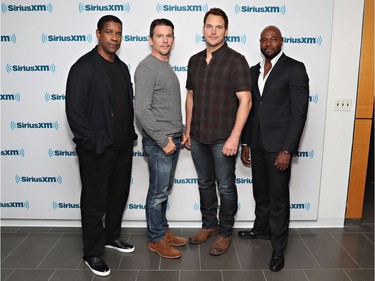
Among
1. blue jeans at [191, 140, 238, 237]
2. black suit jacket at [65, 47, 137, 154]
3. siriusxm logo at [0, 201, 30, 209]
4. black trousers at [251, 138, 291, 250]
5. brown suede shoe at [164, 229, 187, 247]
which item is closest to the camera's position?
black suit jacket at [65, 47, 137, 154]

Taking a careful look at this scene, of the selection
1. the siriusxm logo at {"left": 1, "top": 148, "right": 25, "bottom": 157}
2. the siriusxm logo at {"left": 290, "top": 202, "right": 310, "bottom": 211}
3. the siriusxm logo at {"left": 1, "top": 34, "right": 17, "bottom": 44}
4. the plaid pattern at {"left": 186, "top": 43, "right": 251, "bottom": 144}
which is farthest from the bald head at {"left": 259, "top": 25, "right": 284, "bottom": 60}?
the siriusxm logo at {"left": 1, "top": 148, "right": 25, "bottom": 157}

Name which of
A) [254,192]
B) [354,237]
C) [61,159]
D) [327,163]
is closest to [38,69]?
[61,159]

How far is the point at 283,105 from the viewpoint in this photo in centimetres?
260

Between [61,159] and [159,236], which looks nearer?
[159,236]

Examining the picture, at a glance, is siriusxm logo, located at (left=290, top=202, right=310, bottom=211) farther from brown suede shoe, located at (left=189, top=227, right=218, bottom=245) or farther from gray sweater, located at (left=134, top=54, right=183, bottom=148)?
gray sweater, located at (left=134, top=54, right=183, bottom=148)

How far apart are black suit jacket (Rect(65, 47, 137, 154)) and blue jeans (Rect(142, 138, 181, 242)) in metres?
0.36

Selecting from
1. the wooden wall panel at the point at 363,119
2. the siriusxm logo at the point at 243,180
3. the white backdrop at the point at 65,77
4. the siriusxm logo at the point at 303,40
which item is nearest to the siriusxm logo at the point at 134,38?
the white backdrop at the point at 65,77

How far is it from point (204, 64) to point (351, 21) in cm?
143

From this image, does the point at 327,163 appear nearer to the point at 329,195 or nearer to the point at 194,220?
the point at 329,195

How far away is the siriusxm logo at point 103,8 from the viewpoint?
2.97 metres

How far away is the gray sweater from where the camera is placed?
2529mm

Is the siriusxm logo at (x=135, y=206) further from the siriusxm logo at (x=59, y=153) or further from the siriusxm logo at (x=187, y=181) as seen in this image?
the siriusxm logo at (x=59, y=153)

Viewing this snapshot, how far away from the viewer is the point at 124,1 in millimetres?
2969

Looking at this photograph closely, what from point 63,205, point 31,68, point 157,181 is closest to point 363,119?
point 157,181
